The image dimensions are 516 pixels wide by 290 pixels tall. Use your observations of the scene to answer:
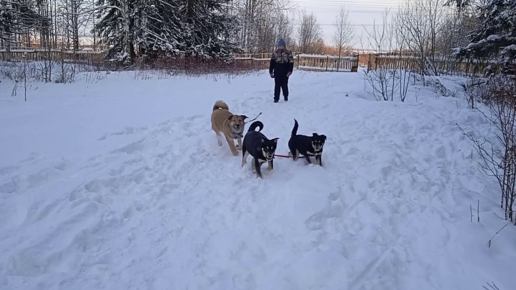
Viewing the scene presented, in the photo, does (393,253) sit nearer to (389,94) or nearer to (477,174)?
(477,174)

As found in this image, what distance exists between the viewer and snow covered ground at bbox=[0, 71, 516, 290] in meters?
2.94

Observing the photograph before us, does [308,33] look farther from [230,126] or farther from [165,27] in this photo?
[230,126]

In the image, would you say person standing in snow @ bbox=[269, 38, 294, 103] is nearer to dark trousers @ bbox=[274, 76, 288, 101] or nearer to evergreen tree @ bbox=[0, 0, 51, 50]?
dark trousers @ bbox=[274, 76, 288, 101]

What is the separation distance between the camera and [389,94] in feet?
34.7

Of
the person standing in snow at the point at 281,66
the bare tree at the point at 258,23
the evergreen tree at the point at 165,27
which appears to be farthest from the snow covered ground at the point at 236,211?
the bare tree at the point at 258,23

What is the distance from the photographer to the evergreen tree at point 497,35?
8.21m

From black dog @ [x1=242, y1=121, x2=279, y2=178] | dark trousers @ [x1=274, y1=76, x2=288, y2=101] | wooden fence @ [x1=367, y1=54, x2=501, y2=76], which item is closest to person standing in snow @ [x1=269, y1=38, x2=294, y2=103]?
dark trousers @ [x1=274, y1=76, x2=288, y2=101]

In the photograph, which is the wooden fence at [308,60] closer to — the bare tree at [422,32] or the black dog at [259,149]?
the bare tree at [422,32]

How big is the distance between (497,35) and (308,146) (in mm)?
7190

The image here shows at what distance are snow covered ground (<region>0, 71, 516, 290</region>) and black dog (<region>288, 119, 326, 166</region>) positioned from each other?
0.24 meters

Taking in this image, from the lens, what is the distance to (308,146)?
534 cm

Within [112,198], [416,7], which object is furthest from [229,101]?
[416,7]

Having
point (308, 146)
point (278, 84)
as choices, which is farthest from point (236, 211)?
point (278, 84)

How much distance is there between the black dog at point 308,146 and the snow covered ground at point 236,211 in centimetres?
24
